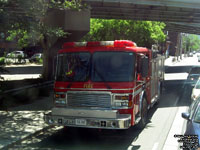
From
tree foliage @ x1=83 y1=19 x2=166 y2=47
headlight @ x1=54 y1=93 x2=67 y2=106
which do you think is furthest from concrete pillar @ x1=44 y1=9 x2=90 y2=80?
tree foliage @ x1=83 y1=19 x2=166 y2=47

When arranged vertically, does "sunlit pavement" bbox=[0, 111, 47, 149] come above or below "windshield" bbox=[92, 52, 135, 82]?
below

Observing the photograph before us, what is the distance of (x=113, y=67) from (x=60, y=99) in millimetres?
1734

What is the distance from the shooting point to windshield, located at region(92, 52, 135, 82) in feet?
27.9

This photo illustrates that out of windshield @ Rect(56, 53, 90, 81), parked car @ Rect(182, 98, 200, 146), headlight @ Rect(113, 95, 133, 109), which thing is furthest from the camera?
windshield @ Rect(56, 53, 90, 81)

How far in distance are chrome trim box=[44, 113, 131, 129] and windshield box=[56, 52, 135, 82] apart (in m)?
1.09

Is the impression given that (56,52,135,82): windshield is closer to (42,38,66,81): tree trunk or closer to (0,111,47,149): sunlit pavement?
(0,111,47,149): sunlit pavement

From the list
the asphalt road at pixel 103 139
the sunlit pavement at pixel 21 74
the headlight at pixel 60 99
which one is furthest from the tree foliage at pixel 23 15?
the sunlit pavement at pixel 21 74

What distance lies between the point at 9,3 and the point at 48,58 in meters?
11.7

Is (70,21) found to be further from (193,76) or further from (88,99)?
(88,99)

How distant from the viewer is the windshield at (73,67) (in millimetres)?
8758

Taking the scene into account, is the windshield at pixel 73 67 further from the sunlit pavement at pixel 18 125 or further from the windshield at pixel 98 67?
the sunlit pavement at pixel 18 125

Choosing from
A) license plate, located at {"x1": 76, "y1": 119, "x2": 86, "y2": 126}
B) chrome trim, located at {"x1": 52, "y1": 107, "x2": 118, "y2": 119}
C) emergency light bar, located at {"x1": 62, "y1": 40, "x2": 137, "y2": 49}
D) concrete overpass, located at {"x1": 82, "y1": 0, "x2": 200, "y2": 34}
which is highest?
concrete overpass, located at {"x1": 82, "y1": 0, "x2": 200, "y2": 34}

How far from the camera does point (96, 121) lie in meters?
8.06

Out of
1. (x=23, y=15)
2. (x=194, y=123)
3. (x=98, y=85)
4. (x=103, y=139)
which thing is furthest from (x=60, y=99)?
(x=194, y=123)
